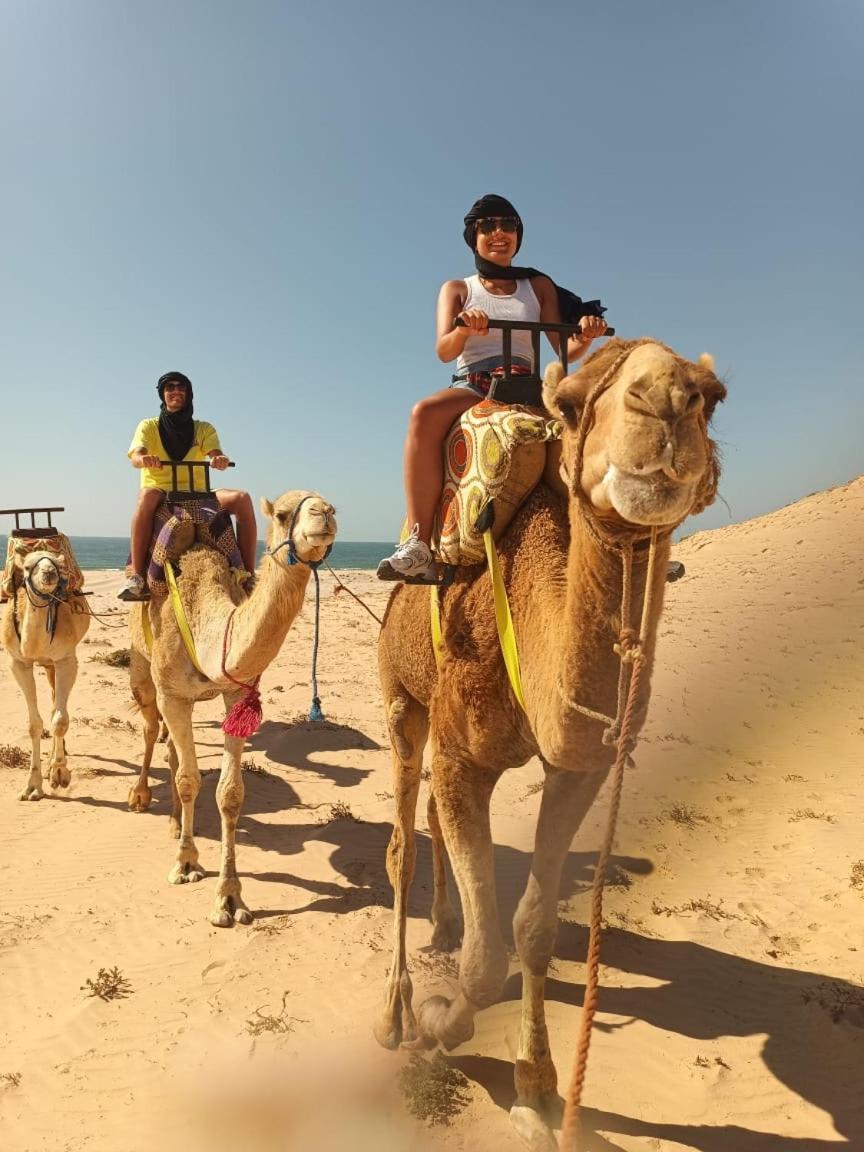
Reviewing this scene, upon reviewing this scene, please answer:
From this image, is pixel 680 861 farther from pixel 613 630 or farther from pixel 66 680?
pixel 66 680

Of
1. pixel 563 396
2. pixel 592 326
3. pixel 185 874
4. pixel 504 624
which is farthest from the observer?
pixel 185 874

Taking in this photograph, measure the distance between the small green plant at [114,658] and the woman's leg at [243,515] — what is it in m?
8.19

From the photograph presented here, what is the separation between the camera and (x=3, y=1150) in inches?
128

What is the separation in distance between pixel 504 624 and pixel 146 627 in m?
5.10

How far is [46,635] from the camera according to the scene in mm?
8531

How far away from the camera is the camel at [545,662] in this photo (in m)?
1.69

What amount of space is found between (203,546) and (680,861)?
202 inches

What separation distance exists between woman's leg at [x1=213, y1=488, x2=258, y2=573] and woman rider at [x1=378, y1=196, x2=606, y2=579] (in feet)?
12.4

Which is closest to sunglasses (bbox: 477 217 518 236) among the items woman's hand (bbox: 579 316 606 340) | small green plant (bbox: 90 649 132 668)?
woman's hand (bbox: 579 316 606 340)

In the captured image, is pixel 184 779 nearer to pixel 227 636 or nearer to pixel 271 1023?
pixel 227 636

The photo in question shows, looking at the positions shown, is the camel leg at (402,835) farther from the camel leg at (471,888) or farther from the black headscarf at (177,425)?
the black headscarf at (177,425)

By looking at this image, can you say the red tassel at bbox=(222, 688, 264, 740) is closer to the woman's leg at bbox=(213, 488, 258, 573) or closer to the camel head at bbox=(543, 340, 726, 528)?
the woman's leg at bbox=(213, 488, 258, 573)

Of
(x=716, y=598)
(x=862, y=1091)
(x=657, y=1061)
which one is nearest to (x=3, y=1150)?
(x=657, y=1061)

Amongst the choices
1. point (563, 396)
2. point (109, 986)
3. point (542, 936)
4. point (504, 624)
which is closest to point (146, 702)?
point (109, 986)
